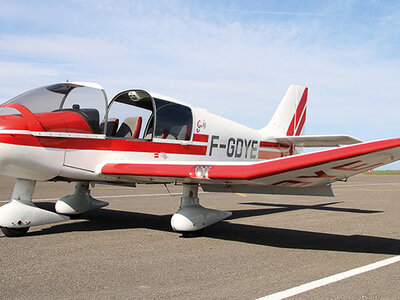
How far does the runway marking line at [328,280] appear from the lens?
3468mm

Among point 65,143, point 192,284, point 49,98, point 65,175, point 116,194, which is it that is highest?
point 49,98

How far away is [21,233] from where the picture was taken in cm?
591

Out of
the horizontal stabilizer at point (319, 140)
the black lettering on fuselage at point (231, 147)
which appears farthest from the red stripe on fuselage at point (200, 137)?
the horizontal stabilizer at point (319, 140)

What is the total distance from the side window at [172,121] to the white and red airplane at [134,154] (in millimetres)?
17

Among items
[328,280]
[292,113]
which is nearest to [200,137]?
[292,113]

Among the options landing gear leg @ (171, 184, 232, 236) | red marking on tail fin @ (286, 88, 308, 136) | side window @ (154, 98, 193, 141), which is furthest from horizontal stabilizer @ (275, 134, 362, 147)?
landing gear leg @ (171, 184, 232, 236)

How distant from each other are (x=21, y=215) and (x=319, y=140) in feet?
19.4

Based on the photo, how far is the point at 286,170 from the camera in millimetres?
4734

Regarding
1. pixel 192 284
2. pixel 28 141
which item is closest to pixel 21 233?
pixel 28 141

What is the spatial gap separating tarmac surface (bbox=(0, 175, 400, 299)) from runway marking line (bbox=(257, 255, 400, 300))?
7cm

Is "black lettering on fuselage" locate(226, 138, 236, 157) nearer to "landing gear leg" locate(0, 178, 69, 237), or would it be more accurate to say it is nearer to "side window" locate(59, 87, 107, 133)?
"side window" locate(59, 87, 107, 133)

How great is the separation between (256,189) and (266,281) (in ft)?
7.69

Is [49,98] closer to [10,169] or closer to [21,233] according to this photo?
[10,169]

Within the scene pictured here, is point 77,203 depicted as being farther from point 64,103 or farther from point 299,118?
point 299,118
